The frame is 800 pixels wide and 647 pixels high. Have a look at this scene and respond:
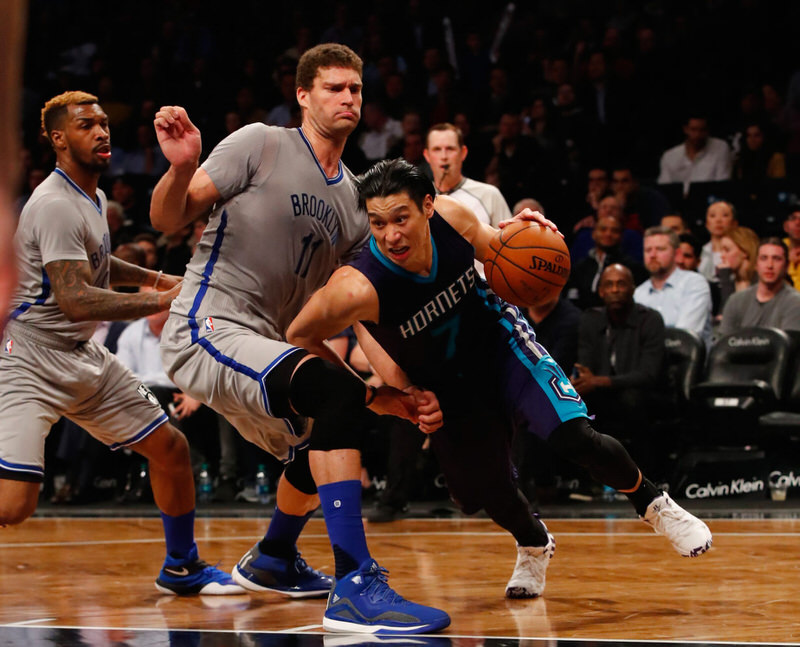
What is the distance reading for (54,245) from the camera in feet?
14.0

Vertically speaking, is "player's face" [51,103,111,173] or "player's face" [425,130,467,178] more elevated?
"player's face" [425,130,467,178]

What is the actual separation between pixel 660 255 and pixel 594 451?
4395mm

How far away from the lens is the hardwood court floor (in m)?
3.52

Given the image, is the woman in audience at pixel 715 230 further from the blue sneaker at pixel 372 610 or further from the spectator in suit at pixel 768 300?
the blue sneaker at pixel 372 610

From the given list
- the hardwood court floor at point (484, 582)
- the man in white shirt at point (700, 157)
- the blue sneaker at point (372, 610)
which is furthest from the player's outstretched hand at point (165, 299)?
the man in white shirt at point (700, 157)

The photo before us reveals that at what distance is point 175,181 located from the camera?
3.55 m

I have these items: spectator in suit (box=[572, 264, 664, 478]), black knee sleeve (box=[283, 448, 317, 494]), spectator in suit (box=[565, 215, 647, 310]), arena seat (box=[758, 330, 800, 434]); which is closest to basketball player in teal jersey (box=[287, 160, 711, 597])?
black knee sleeve (box=[283, 448, 317, 494])

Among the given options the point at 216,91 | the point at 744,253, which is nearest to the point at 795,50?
the point at 744,253

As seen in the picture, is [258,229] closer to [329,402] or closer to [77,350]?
[329,402]

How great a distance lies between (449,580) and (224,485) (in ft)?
12.8

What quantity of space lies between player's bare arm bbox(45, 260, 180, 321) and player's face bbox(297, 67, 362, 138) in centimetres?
84

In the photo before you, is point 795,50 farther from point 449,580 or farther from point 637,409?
point 449,580

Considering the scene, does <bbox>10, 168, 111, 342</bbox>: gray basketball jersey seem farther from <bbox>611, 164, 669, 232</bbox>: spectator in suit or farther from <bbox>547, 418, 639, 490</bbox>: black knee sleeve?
<bbox>611, 164, 669, 232</bbox>: spectator in suit

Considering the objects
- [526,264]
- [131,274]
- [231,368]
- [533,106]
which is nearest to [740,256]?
[533,106]
